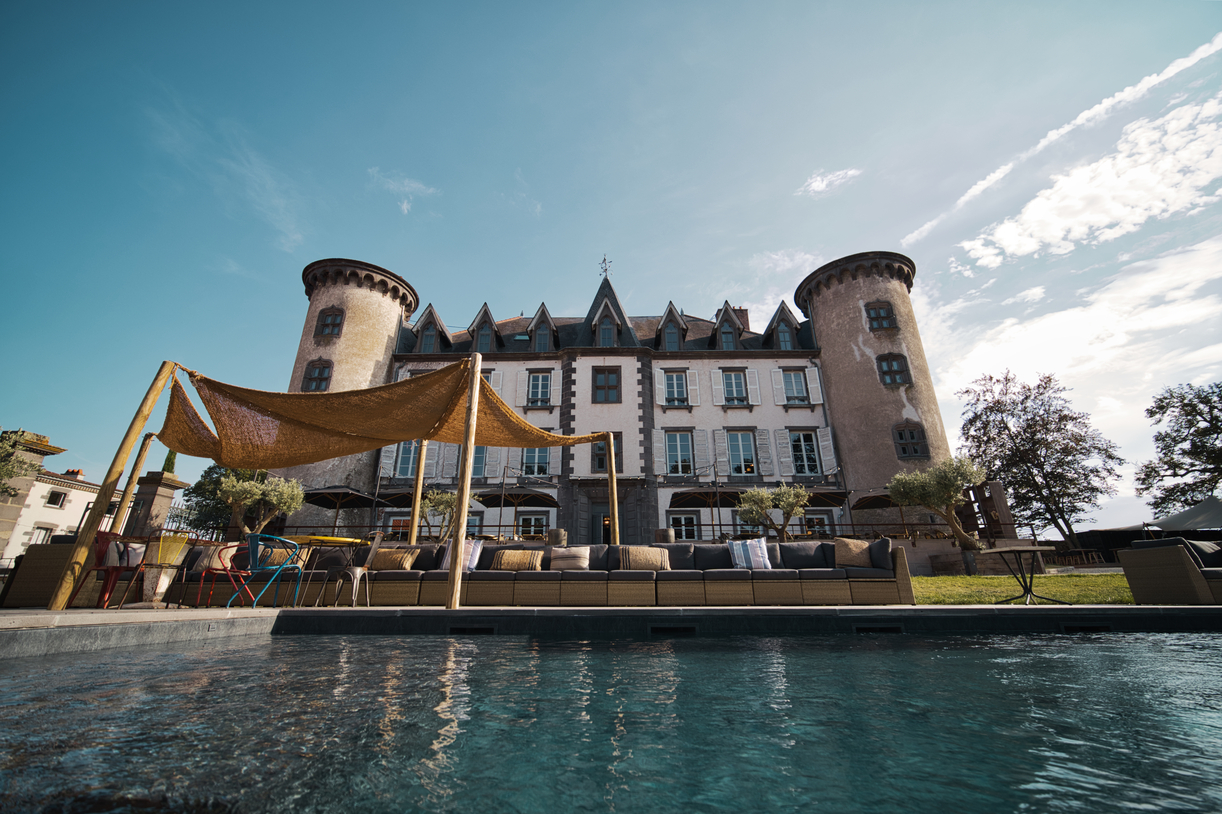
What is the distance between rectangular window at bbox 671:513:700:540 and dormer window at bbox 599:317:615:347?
814cm

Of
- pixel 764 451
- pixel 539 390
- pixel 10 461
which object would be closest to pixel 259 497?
pixel 10 461

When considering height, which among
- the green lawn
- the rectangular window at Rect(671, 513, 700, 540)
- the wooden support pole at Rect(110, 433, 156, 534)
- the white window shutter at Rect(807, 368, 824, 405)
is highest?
the white window shutter at Rect(807, 368, 824, 405)

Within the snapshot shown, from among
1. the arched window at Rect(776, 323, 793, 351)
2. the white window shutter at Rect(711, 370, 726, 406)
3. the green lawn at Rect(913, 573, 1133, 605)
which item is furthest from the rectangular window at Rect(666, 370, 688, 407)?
the green lawn at Rect(913, 573, 1133, 605)

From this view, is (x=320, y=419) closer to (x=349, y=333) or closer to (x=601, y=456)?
(x=601, y=456)

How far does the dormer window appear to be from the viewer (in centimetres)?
2241

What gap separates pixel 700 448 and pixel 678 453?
36.2 inches

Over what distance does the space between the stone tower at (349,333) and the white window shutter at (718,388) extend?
552 inches

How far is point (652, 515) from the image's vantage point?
19.0 m

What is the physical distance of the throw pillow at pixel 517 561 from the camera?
7141 millimetres

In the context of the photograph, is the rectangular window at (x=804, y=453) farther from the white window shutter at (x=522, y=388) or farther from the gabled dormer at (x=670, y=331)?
the white window shutter at (x=522, y=388)

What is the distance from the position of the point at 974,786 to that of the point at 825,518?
1932 centimetres

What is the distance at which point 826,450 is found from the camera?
20344 millimetres

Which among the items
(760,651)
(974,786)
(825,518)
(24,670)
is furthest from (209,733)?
(825,518)

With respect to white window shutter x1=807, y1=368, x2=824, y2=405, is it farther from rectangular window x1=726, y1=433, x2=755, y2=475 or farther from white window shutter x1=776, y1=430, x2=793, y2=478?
rectangular window x1=726, y1=433, x2=755, y2=475
